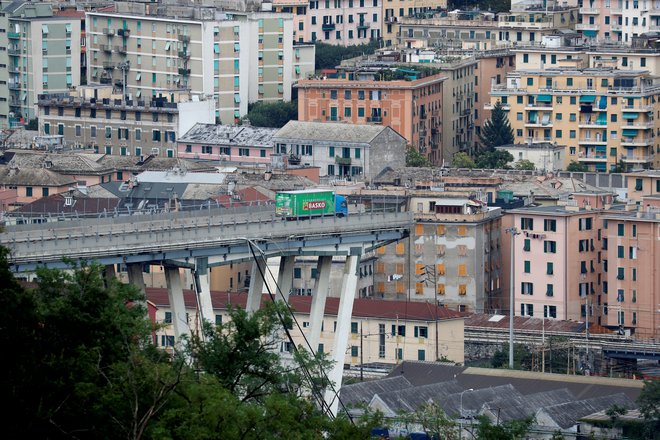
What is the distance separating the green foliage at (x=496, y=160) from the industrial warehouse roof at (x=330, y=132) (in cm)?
434

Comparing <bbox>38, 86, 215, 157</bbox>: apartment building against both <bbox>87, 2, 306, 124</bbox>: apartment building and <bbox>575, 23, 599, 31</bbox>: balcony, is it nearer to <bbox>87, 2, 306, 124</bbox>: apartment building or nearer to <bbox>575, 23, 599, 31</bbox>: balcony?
<bbox>87, 2, 306, 124</bbox>: apartment building

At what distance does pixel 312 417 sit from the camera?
4500 centimetres

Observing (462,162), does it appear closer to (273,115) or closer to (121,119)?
(273,115)

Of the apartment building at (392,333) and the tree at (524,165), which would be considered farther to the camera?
the tree at (524,165)

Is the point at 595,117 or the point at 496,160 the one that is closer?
the point at 496,160

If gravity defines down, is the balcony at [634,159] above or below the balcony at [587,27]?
below

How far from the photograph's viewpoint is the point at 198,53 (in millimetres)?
119375

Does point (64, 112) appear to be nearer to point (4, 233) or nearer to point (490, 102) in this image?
point (490, 102)

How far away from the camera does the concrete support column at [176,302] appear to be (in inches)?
2422

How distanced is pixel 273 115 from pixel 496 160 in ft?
47.5

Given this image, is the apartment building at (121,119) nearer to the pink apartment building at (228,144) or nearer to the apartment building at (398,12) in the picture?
the pink apartment building at (228,144)

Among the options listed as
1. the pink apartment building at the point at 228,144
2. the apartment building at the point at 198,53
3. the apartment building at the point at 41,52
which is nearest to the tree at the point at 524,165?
the pink apartment building at the point at 228,144

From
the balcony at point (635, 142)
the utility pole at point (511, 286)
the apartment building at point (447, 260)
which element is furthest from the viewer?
the balcony at point (635, 142)

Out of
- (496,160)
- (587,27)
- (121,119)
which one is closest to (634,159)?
(496,160)
